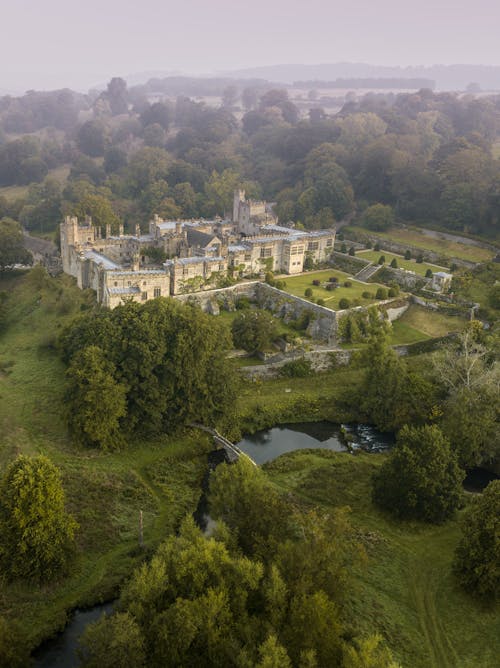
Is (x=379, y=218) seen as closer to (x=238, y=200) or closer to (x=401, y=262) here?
(x=401, y=262)

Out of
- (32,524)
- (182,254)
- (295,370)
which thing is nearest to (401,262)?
(182,254)

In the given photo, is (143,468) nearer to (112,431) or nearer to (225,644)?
(112,431)

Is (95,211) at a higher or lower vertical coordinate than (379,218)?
higher

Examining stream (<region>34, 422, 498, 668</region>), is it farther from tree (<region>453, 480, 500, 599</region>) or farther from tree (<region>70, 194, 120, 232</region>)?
tree (<region>70, 194, 120, 232</region>)

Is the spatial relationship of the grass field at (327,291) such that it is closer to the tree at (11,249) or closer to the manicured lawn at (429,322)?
the manicured lawn at (429,322)

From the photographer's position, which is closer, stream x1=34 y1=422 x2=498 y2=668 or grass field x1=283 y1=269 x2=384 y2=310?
stream x1=34 y1=422 x2=498 y2=668

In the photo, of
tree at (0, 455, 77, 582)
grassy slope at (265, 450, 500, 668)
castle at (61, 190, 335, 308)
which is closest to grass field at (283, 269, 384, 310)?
castle at (61, 190, 335, 308)

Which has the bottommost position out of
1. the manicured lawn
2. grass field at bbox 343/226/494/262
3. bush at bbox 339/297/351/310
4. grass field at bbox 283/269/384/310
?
the manicured lawn

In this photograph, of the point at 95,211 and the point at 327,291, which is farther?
the point at 95,211
